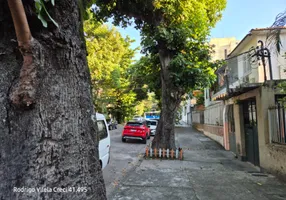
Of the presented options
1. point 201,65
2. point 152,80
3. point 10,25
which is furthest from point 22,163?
point 152,80

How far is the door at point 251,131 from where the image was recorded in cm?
810

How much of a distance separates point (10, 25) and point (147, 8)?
838 centimetres

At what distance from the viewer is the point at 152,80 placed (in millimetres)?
11680

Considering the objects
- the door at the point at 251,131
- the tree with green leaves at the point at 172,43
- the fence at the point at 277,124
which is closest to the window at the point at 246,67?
the tree with green leaves at the point at 172,43

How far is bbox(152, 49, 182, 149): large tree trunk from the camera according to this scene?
9.55 meters

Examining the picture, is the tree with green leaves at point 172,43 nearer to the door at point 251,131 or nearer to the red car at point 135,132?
the door at point 251,131

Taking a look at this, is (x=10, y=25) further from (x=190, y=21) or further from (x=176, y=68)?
(x=190, y=21)

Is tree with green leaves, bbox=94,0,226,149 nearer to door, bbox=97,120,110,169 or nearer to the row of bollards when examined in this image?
the row of bollards

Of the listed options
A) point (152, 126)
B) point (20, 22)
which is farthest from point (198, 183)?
point (152, 126)

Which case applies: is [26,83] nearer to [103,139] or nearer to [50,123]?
[50,123]

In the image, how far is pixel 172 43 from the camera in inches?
359

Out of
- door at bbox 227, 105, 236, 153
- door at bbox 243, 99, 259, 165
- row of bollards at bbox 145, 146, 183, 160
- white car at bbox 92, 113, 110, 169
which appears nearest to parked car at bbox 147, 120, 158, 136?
door at bbox 227, 105, 236, 153

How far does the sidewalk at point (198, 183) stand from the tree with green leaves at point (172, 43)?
259 cm

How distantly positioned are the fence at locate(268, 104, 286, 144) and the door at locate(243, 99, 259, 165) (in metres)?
1.34
